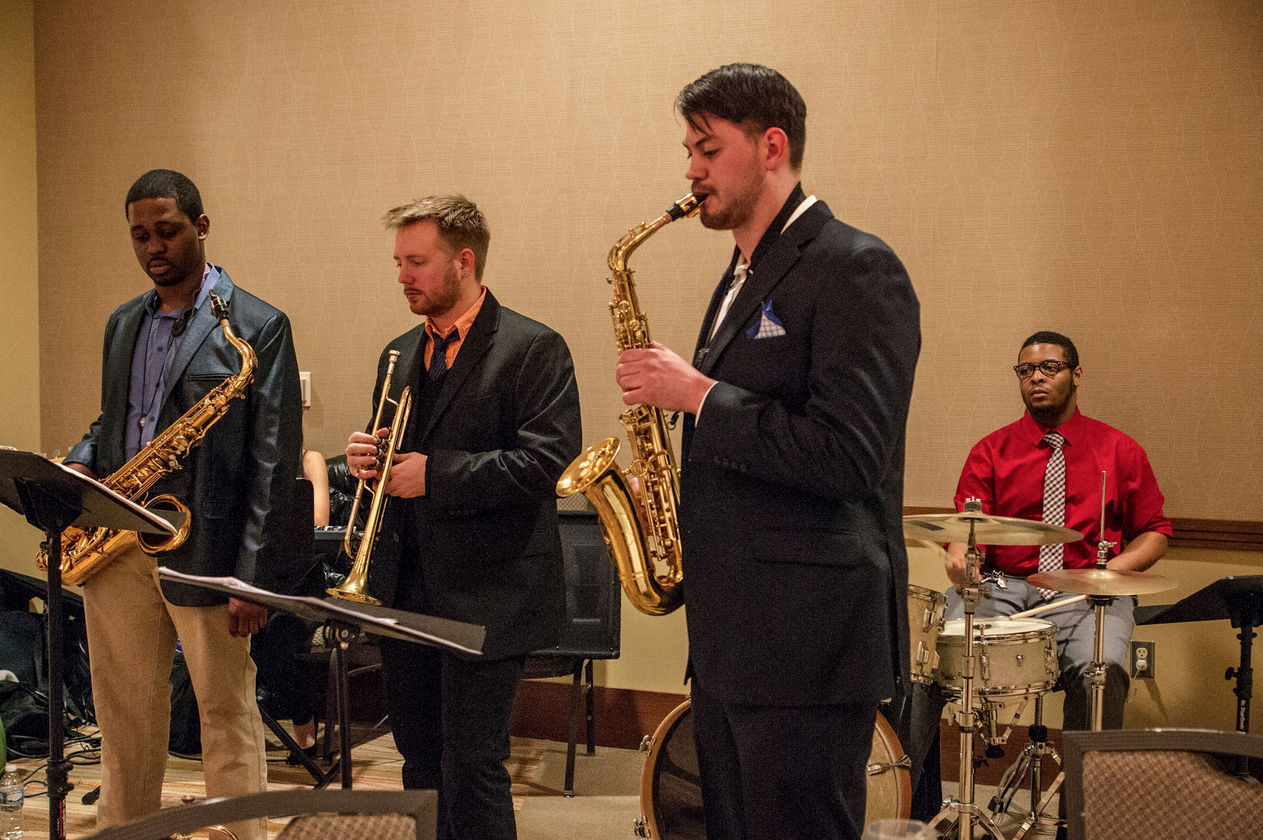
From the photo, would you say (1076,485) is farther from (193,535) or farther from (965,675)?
(193,535)

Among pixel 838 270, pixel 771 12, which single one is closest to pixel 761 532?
pixel 838 270

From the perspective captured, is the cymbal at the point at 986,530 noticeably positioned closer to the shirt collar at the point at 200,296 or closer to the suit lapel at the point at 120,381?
the shirt collar at the point at 200,296

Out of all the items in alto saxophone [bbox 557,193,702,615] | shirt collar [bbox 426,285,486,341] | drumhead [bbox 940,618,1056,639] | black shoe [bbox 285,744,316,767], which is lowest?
black shoe [bbox 285,744,316,767]

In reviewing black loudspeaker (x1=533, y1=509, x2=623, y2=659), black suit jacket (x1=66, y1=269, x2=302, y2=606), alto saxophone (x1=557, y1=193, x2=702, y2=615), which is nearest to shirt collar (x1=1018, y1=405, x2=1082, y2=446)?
black loudspeaker (x1=533, y1=509, x2=623, y2=659)

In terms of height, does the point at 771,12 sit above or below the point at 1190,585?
above

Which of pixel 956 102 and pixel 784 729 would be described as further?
pixel 956 102

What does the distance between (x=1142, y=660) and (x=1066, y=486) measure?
0.74 meters

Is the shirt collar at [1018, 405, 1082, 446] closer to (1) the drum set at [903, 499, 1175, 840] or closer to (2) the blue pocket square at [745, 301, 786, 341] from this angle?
(1) the drum set at [903, 499, 1175, 840]

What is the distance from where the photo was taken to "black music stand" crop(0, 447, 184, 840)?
2250 mm

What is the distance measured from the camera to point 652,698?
175 inches

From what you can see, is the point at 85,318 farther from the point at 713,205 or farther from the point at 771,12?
the point at 713,205

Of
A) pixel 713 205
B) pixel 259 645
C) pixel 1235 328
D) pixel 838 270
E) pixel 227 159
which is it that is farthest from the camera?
pixel 227 159

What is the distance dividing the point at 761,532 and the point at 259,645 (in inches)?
122

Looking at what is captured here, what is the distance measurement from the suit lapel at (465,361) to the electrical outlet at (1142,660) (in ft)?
9.18
